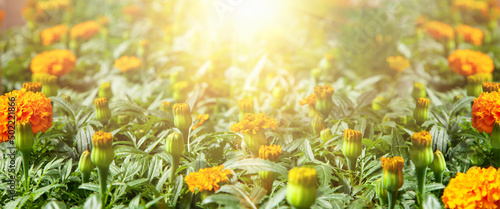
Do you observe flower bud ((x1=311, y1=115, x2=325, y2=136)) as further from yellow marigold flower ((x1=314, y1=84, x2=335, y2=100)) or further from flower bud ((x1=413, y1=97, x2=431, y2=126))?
flower bud ((x1=413, y1=97, x2=431, y2=126))

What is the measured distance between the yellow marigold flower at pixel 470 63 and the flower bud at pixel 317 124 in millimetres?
742

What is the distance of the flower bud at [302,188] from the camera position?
2.40ft

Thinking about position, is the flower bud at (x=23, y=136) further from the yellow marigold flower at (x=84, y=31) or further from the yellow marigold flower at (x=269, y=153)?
the yellow marigold flower at (x=84, y=31)

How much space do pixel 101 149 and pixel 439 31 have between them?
181 cm

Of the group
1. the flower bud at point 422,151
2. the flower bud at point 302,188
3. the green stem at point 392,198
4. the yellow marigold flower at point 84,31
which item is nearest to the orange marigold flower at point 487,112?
the flower bud at point 422,151

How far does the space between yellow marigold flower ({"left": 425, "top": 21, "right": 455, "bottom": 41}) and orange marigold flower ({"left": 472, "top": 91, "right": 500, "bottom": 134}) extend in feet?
3.61

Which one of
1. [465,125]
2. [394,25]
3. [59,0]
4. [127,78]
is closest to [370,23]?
[394,25]

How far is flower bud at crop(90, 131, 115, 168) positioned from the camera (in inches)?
33.1

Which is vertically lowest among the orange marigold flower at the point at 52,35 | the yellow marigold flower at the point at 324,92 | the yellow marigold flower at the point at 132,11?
the yellow marigold flower at the point at 324,92

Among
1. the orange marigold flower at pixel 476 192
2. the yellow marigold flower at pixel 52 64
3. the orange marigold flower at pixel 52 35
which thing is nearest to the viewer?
the orange marigold flower at pixel 476 192

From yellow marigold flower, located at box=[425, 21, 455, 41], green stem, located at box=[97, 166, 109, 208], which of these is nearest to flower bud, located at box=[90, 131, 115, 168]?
green stem, located at box=[97, 166, 109, 208]

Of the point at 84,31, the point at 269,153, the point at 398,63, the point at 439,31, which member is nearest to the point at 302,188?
the point at 269,153

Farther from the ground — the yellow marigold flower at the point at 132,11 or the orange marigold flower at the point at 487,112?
the yellow marigold flower at the point at 132,11

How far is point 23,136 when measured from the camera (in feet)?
Result: 2.98
